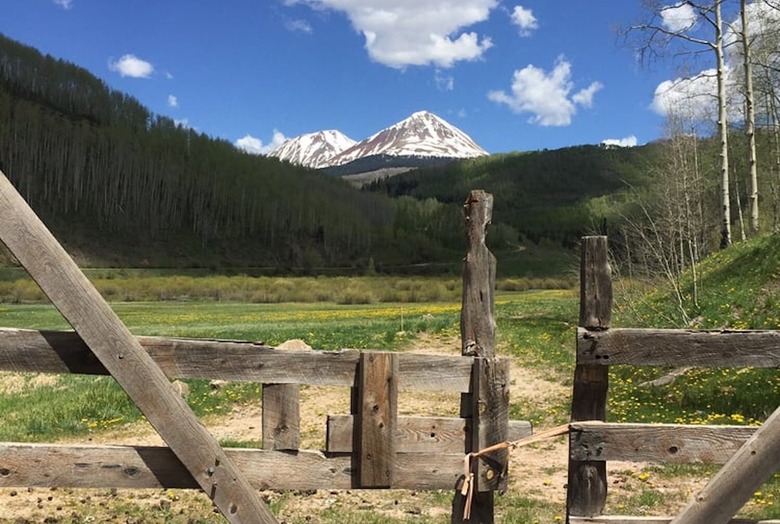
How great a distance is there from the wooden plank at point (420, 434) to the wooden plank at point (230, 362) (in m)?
0.24

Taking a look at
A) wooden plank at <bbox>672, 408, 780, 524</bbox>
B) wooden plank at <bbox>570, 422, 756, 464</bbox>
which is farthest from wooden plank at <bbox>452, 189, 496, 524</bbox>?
wooden plank at <bbox>672, 408, 780, 524</bbox>

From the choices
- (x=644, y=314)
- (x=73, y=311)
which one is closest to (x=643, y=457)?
(x=73, y=311)

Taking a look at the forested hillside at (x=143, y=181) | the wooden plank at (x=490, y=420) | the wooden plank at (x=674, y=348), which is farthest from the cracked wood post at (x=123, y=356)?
the forested hillside at (x=143, y=181)

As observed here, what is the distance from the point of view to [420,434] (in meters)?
4.02

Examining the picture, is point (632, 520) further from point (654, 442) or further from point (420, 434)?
point (420, 434)

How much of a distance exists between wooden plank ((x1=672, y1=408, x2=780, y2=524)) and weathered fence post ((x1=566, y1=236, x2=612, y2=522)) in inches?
23.2

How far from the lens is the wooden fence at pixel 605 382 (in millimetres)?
3740

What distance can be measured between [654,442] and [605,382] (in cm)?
44

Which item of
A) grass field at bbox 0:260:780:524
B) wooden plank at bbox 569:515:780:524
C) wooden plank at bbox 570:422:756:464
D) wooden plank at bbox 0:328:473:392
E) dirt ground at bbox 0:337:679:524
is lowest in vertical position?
dirt ground at bbox 0:337:679:524

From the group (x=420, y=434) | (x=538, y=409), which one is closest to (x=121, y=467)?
(x=420, y=434)

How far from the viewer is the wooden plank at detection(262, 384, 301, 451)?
3701 mm

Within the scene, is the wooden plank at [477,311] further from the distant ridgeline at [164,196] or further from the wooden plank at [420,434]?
the distant ridgeline at [164,196]

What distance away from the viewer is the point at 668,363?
3.80 m

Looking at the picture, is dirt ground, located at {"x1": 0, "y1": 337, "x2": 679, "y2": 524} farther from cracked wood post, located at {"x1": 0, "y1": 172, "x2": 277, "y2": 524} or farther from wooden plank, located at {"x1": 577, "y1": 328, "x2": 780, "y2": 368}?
wooden plank, located at {"x1": 577, "y1": 328, "x2": 780, "y2": 368}
